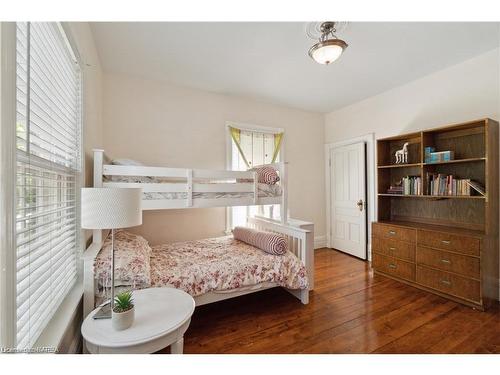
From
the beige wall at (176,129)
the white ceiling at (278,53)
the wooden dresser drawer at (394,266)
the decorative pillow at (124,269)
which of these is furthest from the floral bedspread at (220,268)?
the white ceiling at (278,53)

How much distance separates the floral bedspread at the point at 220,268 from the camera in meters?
1.85

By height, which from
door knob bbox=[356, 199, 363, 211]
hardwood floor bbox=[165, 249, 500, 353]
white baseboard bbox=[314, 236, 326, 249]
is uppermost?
door knob bbox=[356, 199, 363, 211]

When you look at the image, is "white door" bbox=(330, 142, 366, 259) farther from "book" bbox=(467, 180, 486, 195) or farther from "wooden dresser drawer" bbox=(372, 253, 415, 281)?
"book" bbox=(467, 180, 486, 195)

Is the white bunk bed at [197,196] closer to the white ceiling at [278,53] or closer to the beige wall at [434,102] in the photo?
the white ceiling at [278,53]

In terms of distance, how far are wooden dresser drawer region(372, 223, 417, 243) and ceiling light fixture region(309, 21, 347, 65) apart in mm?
2033

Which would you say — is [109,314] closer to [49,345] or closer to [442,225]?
[49,345]

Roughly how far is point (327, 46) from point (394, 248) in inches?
92.0

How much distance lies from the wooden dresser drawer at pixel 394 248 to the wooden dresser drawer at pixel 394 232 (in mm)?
46

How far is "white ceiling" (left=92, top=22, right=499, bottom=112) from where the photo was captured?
2.00 meters

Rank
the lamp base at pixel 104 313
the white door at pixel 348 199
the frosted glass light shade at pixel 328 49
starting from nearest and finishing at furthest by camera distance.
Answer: the lamp base at pixel 104 313 < the frosted glass light shade at pixel 328 49 < the white door at pixel 348 199

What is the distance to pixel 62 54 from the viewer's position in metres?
1.38

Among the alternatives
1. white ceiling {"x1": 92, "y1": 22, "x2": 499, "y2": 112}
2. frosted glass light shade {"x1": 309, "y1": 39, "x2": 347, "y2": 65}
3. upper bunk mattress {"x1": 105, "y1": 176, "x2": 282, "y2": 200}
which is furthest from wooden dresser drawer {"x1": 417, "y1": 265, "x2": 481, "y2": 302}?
frosted glass light shade {"x1": 309, "y1": 39, "x2": 347, "y2": 65}

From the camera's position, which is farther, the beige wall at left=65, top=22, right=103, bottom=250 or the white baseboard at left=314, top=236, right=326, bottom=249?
the white baseboard at left=314, top=236, right=326, bottom=249

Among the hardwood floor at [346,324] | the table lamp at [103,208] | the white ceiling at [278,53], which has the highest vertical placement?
the white ceiling at [278,53]
